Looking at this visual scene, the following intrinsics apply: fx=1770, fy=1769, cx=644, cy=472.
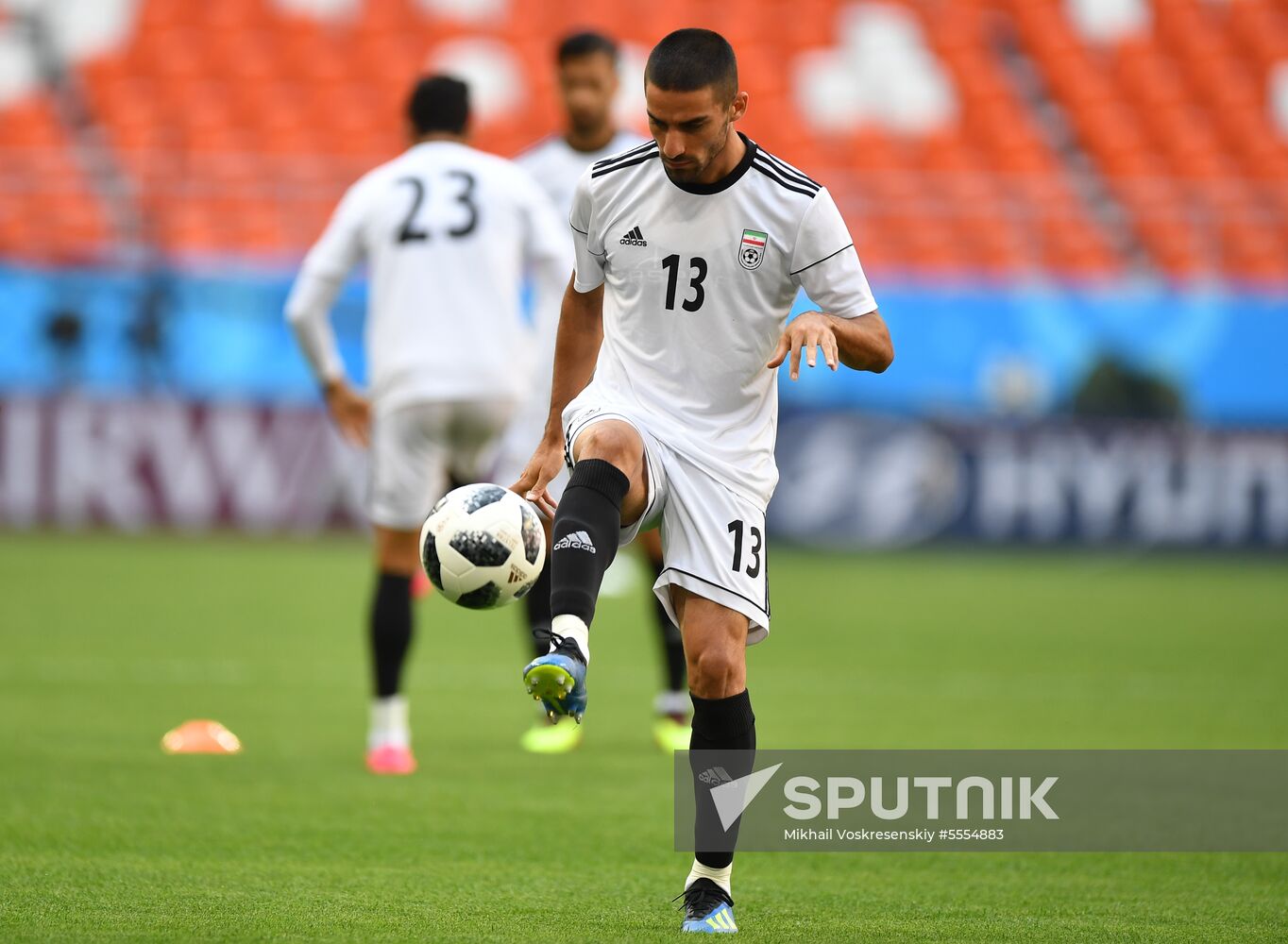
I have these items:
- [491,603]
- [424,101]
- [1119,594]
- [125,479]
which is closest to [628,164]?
[491,603]

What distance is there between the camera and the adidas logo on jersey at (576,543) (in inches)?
158

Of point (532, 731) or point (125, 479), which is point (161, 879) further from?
point (125, 479)

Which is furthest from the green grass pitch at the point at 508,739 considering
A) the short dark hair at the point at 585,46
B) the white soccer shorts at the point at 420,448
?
the short dark hair at the point at 585,46

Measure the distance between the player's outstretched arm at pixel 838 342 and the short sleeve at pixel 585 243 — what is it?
0.59 metres

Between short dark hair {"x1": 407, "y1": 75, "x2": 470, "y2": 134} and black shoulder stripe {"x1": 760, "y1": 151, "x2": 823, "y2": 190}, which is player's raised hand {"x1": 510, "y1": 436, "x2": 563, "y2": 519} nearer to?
black shoulder stripe {"x1": 760, "y1": 151, "x2": 823, "y2": 190}

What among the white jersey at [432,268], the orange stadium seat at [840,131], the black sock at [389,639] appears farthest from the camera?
the orange stadium seat at [840,131]

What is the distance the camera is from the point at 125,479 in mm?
14766

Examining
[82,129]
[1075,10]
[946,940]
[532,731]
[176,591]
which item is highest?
[1075,10]

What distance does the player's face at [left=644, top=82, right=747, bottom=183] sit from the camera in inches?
161

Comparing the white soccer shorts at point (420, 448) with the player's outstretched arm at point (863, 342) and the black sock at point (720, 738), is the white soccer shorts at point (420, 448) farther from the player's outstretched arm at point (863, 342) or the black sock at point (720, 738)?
the player's outstretched arm at point (863, 342)

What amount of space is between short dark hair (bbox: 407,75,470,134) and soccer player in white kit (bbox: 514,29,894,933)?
2.47 m

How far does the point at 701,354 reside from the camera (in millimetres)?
4363

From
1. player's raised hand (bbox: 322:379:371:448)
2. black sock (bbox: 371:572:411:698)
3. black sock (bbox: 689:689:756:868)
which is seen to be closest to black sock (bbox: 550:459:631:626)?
black sock (bbox: 689:689:756:868)

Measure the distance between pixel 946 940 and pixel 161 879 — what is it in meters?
1.94
